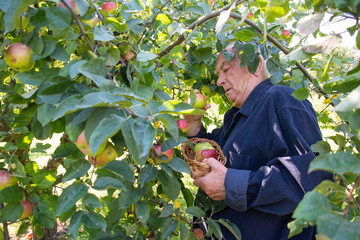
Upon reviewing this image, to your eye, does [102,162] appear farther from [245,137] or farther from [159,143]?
[245,137]

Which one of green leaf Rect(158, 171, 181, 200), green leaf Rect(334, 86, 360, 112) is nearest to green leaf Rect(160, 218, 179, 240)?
green leaf Rect(158, 171, 181, 200)

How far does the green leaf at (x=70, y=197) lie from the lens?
83cm

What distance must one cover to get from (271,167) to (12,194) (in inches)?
41.3

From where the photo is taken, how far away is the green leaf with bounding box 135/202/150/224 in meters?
1.04

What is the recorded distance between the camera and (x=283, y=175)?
4.34 feet

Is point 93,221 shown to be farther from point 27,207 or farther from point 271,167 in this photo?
point 271,167

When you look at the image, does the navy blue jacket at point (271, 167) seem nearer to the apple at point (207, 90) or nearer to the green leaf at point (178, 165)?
the green leaf at point (178, 165)

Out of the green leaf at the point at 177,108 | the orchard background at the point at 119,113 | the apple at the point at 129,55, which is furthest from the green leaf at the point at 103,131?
the apple at the point at 129,55

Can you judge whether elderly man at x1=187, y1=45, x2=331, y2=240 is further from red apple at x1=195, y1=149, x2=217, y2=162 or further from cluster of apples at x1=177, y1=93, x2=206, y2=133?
cluster of apples at x1=177, y1=93, x2=206, y2=133

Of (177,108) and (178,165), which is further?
(178,165)

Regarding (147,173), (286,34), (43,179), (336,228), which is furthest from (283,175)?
(286,34)

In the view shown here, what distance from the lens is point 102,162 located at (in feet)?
3.16

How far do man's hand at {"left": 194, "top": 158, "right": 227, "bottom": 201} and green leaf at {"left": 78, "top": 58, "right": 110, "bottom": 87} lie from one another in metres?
0.78

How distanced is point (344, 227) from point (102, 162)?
708mm
